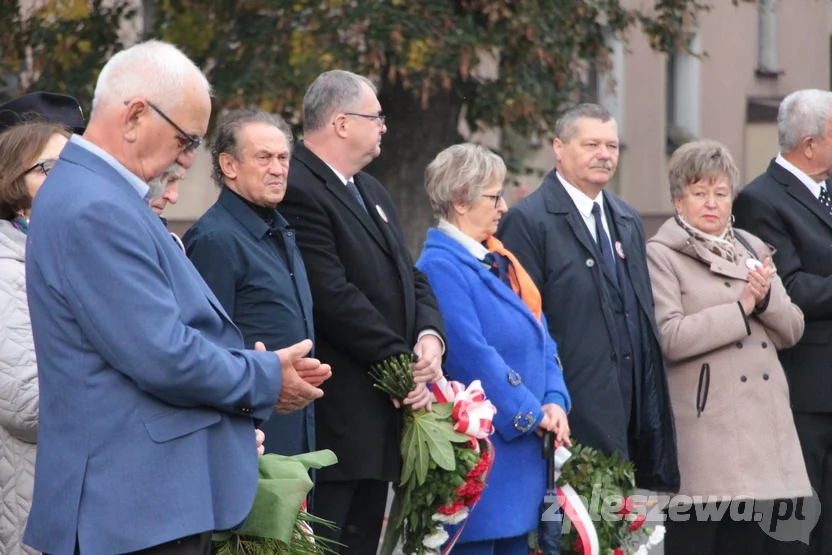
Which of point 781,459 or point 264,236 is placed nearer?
point 264,236

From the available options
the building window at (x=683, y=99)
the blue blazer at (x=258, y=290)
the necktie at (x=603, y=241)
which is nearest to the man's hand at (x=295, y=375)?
the blue blazer at (x=258, y=290)

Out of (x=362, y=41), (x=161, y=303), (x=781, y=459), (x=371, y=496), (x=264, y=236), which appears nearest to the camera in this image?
(x=161, y=303)

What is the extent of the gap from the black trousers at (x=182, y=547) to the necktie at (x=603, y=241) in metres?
2.97

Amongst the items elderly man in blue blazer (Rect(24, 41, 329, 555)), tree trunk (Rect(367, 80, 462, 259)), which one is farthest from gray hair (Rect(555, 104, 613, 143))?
tree trunk (Rect(367, 80, 462, 259))

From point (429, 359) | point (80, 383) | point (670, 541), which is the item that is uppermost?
point (80, 383)

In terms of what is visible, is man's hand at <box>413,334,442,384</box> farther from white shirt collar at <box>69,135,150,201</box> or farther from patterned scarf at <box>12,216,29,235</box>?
white shirt collar at <box>69,135,150,201</box>

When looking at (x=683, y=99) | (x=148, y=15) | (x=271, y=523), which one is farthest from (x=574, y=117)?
(x=683, y=99)

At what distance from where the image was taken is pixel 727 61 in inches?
987

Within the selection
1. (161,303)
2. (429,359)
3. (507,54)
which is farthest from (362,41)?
(161,303)

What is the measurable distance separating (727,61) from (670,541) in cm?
2021

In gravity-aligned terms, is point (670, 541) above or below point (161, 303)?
below

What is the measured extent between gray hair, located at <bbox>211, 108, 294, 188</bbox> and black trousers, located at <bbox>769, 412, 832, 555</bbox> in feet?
9.61

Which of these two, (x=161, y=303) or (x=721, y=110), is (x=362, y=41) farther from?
(x=721, y=110)

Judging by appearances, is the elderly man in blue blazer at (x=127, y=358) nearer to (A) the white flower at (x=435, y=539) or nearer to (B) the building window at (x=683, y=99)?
(A) the white flower at (x=435, y=539)
